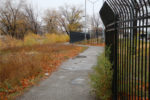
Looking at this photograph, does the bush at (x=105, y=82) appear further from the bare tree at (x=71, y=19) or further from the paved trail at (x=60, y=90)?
the bare tree at (x=71, y=19)

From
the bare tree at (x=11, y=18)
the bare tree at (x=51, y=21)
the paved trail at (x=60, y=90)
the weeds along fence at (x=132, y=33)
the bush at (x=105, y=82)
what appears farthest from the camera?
the bare tree at (x=51, y=21)

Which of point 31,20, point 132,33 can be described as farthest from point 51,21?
point 132,33

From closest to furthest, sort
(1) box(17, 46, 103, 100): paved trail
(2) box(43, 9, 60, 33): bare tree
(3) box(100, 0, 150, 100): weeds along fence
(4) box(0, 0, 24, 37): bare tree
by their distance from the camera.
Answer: (3) box(100, 0, 150, 100): weeds along fence
(1) box(17, 46, 103, 100): paved trail
(4) box(0, 0, 24, 37): bare tree
(2) box(43, 9, 60, 33): bare tree

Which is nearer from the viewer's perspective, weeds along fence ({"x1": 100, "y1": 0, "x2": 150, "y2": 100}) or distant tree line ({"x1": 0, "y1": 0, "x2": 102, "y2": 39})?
weeds along fence ({"x1": 100, "y1": 0, "x2": 150, "y2": 100})

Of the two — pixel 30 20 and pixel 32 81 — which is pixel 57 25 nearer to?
pixel 30 20

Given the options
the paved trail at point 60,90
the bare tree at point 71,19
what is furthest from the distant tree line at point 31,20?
the paved trail at point 60,90

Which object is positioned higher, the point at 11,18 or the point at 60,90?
the point at 11,18

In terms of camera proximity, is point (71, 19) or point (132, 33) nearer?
point (132, 33)

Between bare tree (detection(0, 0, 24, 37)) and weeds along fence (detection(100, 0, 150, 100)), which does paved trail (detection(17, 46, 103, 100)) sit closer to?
weeds along fence (detection(100, 0, 150, 100))

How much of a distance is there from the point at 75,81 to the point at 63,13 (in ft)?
169

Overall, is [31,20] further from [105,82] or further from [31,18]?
[105,82]

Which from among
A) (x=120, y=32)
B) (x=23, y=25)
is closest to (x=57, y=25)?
(x=23, y=25)

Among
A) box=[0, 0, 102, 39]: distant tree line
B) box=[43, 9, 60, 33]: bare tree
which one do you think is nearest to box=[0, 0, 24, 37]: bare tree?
box=[0, 0, 102, 39]: distant tree line

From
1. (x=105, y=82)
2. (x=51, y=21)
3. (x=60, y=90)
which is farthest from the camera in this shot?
(x=51, y=21)
